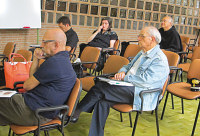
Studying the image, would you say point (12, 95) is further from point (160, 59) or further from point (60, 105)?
point (160, 59)

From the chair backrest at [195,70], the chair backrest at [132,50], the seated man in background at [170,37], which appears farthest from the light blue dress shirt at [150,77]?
the seated man in background at [170,37]

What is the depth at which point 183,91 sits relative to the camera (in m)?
3.07

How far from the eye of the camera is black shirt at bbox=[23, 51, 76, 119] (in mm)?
1972

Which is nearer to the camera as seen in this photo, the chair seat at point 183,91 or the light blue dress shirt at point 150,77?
the light blue dress shirt at point 150,77

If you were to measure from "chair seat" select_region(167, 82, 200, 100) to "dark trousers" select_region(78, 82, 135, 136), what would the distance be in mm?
710

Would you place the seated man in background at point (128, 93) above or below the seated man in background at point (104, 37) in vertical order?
below

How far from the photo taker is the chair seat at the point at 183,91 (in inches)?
113

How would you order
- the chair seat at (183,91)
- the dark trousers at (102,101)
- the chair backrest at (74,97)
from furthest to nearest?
the chair seat at (183,91), the dark trousers at (102,101), the chair backrest at (74,97)

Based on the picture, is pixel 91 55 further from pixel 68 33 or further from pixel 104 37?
pixel 104 37

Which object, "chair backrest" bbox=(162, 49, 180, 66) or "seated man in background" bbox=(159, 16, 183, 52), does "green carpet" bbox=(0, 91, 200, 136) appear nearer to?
"chair backrest" bbox=(162, 49, 180, 66)

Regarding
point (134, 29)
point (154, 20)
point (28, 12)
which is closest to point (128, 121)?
point (28, 12)

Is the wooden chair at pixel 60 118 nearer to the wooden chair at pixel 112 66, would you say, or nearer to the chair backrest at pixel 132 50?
the wooden chair at pixel 112 66

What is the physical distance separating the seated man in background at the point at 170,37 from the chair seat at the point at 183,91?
6.27ft

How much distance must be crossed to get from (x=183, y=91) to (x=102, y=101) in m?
1.10
